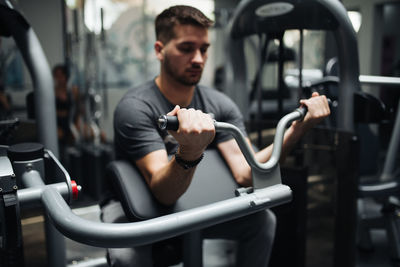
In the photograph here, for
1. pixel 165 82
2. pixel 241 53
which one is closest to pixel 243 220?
pixel 165 82

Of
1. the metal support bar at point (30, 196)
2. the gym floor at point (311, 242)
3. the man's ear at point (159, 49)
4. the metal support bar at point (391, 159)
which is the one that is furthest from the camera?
the metal support bar at point (391, 159)

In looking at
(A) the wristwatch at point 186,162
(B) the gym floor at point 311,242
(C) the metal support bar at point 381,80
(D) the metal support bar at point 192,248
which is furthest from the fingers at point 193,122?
(C) the metal support bar at point 381,80

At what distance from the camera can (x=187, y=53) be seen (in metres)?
0.96

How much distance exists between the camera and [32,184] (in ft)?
2.87

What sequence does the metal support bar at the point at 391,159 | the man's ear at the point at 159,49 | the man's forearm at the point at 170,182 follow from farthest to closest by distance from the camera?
the metal support bar at the point at 391,159
the man's ear at the point at 159,49
the man's forearm at the point at 170,182

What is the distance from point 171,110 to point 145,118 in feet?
0.54

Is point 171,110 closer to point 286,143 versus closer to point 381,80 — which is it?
point 286,143

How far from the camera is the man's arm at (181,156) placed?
730mm

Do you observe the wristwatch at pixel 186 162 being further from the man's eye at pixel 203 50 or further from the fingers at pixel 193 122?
the man's eye at pixel 203 50

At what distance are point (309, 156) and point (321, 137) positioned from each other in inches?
3.4

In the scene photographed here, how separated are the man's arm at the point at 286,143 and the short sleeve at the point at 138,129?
0.66 ft

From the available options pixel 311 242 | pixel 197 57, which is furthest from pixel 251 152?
pixel 311 242

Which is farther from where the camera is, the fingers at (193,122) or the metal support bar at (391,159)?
the metal support bar at (391,159)

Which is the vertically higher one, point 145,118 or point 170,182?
point 145,118
